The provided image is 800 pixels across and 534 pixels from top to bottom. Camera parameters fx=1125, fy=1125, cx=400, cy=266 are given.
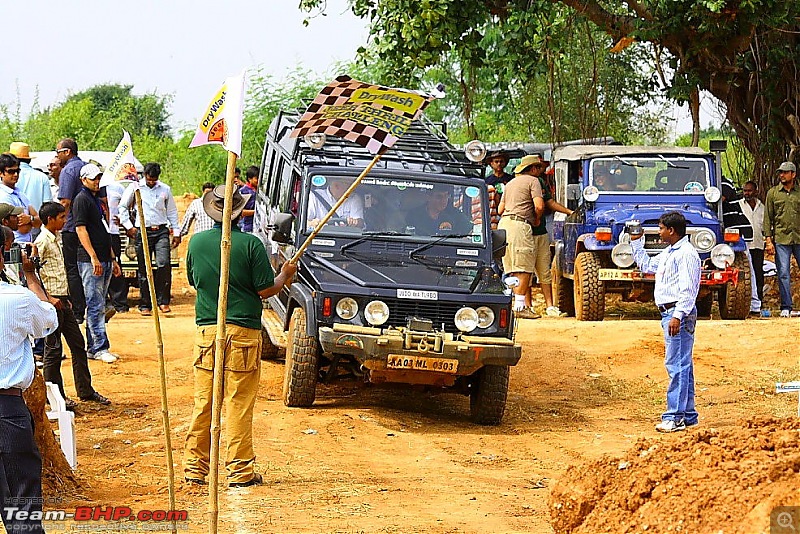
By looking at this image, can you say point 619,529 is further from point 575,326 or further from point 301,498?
point 575,326

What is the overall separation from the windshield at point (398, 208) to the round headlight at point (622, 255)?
433 cm

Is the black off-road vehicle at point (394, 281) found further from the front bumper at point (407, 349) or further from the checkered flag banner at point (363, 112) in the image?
the checkered flag banner at point (363, 112)

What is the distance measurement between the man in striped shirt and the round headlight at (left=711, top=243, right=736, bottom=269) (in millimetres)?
4938

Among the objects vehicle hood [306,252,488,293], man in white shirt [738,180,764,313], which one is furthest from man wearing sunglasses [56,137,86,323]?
man in white shirt [738,180,764,313]

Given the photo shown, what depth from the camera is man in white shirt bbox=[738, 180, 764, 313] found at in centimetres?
1512

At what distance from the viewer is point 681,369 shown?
28.2 feet

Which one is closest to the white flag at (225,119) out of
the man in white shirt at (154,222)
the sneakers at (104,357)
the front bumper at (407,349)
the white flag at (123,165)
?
the white flag at (123,165)

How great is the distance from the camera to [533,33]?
1534 centimetres

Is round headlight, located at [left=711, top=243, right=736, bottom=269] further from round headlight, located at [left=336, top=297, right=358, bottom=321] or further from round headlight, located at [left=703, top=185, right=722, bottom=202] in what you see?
round headlight, located at [left=336, top=297, right=358, bottom=321]

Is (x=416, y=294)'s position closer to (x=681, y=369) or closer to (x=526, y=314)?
(x=681, y=369)

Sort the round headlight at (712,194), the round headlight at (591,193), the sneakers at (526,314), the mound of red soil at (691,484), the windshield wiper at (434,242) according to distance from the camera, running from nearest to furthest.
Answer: the mound of red soil at (691,484), the windshield wiper at (434,242), the round headlight at (712,194), the round headlight at (591,193), the sneakers at (526,314)

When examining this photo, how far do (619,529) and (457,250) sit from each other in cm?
498

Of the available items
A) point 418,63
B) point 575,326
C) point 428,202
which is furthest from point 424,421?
point 418,63

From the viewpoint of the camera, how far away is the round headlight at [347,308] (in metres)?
8.62
